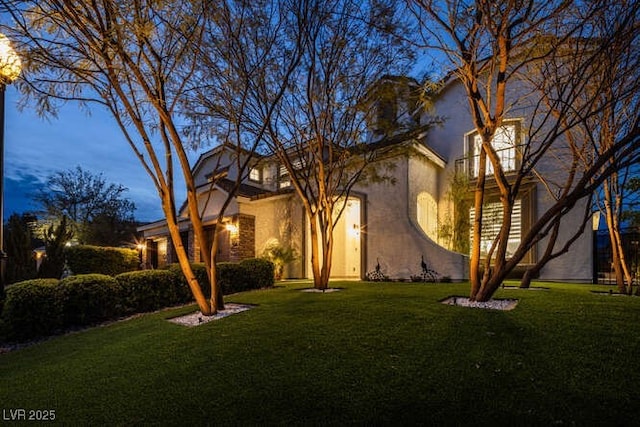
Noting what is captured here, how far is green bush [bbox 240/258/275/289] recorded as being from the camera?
33.5 feet

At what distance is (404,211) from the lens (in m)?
11.2

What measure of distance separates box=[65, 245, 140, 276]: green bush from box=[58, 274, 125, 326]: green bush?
773 centimetres

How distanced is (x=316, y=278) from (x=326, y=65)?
17.2 ft

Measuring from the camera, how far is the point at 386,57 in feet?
25.4

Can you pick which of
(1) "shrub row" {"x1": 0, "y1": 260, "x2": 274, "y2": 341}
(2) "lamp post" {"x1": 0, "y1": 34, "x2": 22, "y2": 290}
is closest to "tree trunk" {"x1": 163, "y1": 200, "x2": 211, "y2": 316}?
(1) "shrub row" {"x1": 0, "y1": 260, "x2": 274, "y2": 341}

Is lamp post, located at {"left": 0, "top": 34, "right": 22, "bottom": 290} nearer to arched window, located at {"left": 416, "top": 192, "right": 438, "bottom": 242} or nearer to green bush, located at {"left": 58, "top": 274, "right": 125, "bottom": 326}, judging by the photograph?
green bush, located at {"left": 58, "top": 274, "right": 125, "bottom": 326}

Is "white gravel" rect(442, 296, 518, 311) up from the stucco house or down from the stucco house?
down

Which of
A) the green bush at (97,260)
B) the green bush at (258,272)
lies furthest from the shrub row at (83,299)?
the green bush at (97,260)

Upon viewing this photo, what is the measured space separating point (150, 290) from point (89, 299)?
1272mm

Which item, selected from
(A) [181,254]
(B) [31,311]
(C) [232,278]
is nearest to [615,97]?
(A) [181,254]

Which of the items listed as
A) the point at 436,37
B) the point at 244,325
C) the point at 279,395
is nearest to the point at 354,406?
the point at 279,395

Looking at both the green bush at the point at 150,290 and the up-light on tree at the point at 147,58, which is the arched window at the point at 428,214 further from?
the green bush at the point at 150,290

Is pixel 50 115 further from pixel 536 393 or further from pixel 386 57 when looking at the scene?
pixel 536 393

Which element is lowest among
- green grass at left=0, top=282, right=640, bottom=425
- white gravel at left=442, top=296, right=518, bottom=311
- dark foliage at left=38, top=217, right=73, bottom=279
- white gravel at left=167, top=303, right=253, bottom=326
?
white gravel at left=167, top=303, right=253, bottom=326
